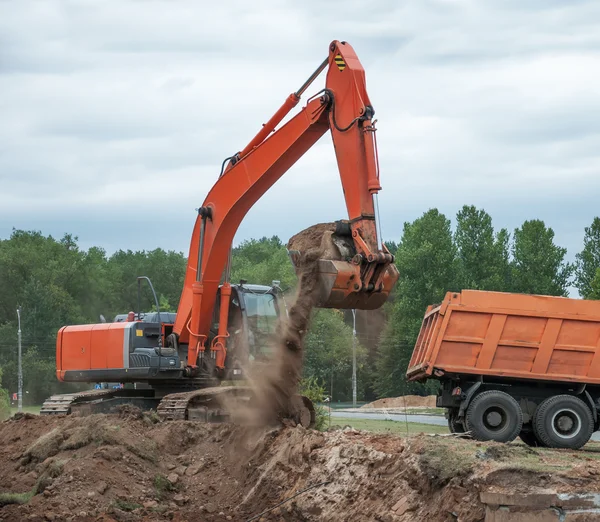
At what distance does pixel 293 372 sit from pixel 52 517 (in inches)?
160

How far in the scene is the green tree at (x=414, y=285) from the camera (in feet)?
219

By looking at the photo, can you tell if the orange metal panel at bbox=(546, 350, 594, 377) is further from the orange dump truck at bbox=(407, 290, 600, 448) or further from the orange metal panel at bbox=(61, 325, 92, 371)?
the orange metal panel at bbox=(61, 325, 92, 371)

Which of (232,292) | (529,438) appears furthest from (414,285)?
(232,292)

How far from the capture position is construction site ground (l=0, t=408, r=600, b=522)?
9266 mm

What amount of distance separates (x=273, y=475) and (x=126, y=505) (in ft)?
6.20

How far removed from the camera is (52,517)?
11.8 m

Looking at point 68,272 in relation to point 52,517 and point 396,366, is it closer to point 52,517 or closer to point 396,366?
point 396,366

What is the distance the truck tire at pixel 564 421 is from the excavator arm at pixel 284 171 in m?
5.52

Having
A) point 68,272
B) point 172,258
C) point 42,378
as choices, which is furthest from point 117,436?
point 172,258

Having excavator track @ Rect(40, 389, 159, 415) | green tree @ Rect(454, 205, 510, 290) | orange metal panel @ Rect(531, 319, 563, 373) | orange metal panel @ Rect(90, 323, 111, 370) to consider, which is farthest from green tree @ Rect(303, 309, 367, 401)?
orange metal panel @ Rect(531, 319, 563, 373)

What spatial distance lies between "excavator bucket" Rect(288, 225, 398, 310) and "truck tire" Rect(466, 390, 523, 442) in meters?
4.88

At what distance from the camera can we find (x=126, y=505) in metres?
12.4

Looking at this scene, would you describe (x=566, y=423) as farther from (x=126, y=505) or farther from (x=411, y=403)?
(x=411, y=403)

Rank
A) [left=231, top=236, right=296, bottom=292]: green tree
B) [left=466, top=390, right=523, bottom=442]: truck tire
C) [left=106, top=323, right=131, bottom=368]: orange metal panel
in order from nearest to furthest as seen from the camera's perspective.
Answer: [left=466, top=390, right=523, bottom=442]: truck tire < [left=106, top=323, right=131, bottom=368]: orange metal panel < [left=231, top=236, right=296, bottom=292]: green tree
